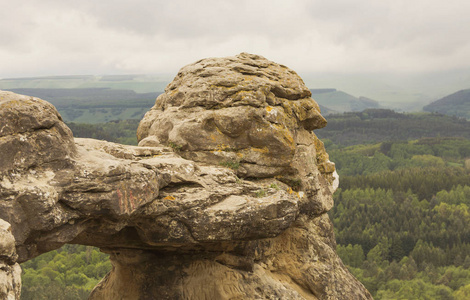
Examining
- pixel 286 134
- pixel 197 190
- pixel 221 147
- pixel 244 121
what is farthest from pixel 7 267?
pixel 286 134

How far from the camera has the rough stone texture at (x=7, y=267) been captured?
38.1ft

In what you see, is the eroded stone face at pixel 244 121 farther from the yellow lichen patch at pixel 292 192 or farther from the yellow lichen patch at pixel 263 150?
the yellow lichen patch at pixel 292 192

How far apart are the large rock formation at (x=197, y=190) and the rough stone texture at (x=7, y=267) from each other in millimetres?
1119

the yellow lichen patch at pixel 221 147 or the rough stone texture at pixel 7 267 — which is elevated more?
the yellow lichen patch at pixel 221 147


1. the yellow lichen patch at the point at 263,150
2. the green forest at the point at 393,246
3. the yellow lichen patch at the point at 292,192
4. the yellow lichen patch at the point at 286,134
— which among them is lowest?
the green forest at the point at 393,246

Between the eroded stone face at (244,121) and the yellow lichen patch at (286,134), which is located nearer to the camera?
the eroded stone face at (244,121)

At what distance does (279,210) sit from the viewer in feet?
61.4

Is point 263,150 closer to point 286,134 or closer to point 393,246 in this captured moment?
point 286,134

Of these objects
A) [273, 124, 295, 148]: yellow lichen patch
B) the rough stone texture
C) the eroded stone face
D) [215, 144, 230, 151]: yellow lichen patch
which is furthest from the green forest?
the rough stone texture

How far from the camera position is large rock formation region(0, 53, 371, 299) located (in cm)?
1408

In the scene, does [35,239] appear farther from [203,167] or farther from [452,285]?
[452,285]

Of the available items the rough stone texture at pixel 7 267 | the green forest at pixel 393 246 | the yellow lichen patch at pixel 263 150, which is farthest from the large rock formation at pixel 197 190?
the green forest at pixel 393 246

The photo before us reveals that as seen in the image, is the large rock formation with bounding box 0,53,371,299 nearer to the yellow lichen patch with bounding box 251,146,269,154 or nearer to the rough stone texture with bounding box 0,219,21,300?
the yellow lichen patch with bounding box 251,146,269,154

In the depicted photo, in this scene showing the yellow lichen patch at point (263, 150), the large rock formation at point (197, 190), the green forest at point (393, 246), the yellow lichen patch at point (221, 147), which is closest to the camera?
the large rock formation at point (197, 190)
